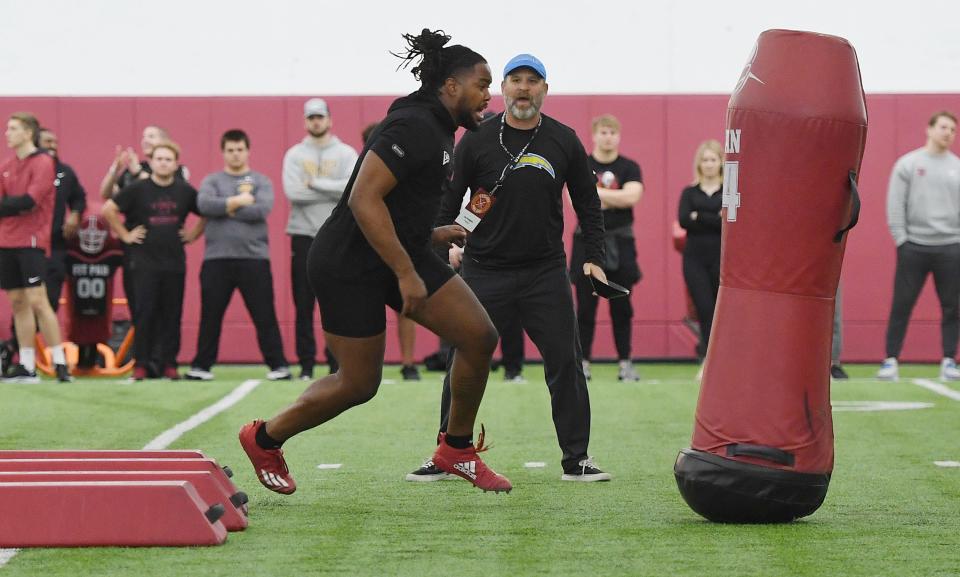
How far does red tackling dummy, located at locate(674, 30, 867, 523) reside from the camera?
5438 mm

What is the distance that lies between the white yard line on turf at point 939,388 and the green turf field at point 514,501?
0.15 m

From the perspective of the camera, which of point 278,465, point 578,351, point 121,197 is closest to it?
point 278,465

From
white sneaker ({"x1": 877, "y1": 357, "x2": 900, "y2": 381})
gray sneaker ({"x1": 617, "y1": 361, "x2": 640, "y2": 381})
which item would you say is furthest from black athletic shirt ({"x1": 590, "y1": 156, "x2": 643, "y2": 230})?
white sneaker ({"x1": 877, "y1": 357, "x2": 900, "y2": 381})

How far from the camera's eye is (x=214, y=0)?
1717 cm

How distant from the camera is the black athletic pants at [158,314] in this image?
12.9 meters

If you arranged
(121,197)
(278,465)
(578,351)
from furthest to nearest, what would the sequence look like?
(121,197) → (578,351) → (278,465)

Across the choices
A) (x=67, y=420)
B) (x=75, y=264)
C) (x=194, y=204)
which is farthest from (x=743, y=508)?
(x=75, y=264)

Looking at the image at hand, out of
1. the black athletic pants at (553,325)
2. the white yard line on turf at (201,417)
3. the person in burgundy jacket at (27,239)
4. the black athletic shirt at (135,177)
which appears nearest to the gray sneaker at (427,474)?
the black athletic pants at (553,325)

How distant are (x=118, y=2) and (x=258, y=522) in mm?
12623

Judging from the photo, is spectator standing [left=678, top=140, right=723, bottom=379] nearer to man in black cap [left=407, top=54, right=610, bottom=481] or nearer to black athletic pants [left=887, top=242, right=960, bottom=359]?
black athletic pants [left=887, top=242, right=960, bottom=359]

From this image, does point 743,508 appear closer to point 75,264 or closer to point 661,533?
point 661,533

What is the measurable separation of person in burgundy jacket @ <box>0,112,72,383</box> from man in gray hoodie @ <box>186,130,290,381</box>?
1191 mm

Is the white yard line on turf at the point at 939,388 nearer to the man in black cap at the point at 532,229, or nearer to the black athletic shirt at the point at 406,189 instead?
the man in black cap at the point at 532,229

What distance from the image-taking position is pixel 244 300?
12750mm
